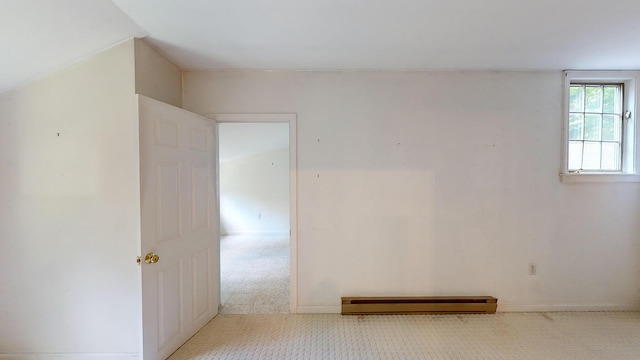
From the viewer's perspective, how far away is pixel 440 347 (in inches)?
79.3

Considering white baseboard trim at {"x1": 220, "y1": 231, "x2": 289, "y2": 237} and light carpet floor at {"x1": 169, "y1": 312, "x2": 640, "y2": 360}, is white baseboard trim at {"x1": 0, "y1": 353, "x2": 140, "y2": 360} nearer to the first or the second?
light carpet floor at {"x1": 169, "y1": 312, "x2": 640, "y2": 360}

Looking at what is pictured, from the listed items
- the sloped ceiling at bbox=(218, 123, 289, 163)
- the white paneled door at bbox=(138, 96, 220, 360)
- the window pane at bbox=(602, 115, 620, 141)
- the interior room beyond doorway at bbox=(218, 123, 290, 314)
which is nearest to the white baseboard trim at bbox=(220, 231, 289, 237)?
the interior room beyond doorway at bbox=(218, 123, 290, 314)

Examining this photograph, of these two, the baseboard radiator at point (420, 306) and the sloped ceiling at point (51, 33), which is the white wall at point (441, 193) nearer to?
the baseboard radiator at point (420, 306)

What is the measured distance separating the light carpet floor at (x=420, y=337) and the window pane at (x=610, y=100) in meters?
1.96

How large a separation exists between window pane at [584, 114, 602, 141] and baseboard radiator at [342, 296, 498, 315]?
1866 mm

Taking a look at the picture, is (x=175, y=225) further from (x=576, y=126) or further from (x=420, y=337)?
(x=576, y=126)

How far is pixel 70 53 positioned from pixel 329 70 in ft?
6.21

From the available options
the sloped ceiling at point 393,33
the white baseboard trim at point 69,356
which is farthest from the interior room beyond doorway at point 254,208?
the sloped ceiling at point 393,33

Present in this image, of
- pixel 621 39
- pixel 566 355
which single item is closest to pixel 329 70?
pixel 621 39

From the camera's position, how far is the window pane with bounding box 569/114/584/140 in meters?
2.58

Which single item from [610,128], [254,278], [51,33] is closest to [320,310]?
[254,278]

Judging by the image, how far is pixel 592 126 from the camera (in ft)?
8.48

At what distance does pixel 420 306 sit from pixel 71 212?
9.48ft

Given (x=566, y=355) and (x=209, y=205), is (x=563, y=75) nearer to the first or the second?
(x=566, y=355)
